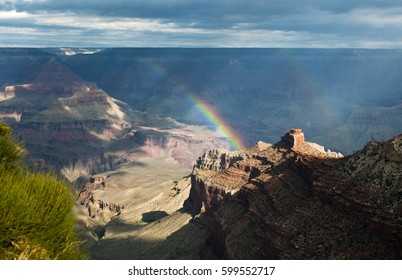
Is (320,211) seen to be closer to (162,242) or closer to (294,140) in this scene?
(294,140)

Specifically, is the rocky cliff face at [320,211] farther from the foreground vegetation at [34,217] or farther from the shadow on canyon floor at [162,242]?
the foreground vegetation at [34,217]

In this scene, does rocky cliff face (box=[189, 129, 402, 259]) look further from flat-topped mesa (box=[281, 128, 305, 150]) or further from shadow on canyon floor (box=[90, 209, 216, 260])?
flat-topped mesa (box=[281, 128, 305, 150])

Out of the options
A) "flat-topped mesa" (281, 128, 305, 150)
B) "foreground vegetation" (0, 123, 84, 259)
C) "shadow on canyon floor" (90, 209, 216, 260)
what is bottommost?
"shadow on canyon floor" (90, 209, 216, 260)

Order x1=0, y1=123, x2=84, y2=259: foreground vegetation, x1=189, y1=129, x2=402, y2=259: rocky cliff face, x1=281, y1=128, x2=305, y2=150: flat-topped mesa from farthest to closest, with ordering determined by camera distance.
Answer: x1=281, y1=128, x2=305, y2=150: flat-topped mesa, x1=189, y1=129, x2=402, y2=259: rocky cliff face, x1=0, y1=123, x2=84, y2=259: foreground vegetation

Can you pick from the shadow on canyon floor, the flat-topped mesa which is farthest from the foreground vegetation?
the flat-topped mesa

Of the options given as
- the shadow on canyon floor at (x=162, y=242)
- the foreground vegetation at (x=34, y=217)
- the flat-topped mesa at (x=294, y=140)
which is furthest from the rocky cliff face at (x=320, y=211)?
the foreground vegetation at (x=34, y=217)

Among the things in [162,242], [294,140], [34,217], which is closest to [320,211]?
[294,140]
